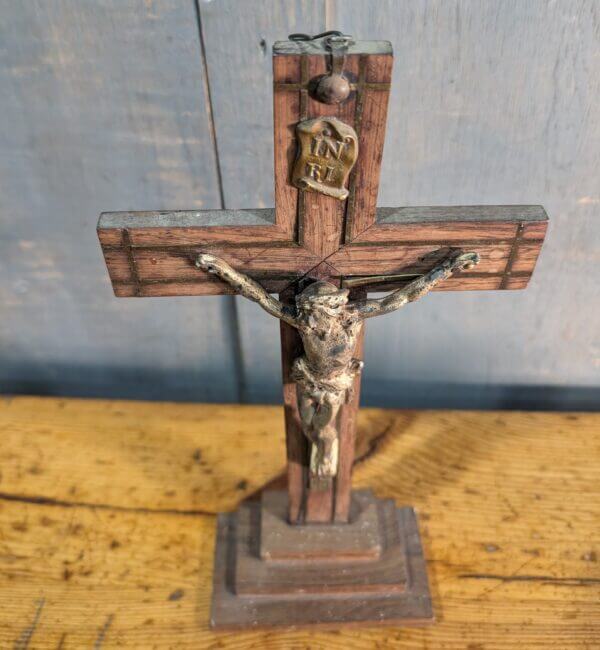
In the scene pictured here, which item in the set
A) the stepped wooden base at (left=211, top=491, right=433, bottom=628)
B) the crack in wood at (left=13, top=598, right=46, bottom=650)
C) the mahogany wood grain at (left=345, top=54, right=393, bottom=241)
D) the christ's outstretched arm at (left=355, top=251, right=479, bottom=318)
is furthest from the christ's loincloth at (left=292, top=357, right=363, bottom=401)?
the crack in wood at (left=13, top=598, right=46, bottom=650)

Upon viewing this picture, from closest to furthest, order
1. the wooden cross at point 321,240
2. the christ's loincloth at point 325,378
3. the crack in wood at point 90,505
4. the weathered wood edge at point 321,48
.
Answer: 1. the weathered wood edge at point 321,48
2. the wooden cross at point 321,240
3. the christ's loincloth at point 325,378
4. the crack in wood at point 90,505

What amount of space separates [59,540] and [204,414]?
413 mm

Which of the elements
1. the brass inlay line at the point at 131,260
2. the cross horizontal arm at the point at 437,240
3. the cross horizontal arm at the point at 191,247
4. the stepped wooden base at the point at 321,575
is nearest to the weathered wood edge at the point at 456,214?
the cross horizontal arm at the point at 437,240

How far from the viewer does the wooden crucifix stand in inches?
28.8

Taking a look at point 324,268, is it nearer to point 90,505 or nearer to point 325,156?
point 325,156

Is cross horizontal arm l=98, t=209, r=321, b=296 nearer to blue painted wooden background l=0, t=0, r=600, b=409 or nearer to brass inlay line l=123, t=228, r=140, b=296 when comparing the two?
brass inlay line l=123, t=228, r=140, b=296

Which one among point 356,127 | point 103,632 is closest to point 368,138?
point 356,127

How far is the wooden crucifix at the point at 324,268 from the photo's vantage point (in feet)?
2.40

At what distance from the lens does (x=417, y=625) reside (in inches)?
44.0

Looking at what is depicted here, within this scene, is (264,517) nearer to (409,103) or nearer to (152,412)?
(152,412)

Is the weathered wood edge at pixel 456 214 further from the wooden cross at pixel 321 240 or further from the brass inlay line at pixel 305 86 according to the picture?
the brass inlay line at pixel 305 86

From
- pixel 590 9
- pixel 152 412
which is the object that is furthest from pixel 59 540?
pixel 590 9

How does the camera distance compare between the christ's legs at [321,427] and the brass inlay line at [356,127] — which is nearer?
the brass inlay line at [356,127]

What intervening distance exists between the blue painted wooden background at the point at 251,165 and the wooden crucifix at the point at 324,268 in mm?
296
